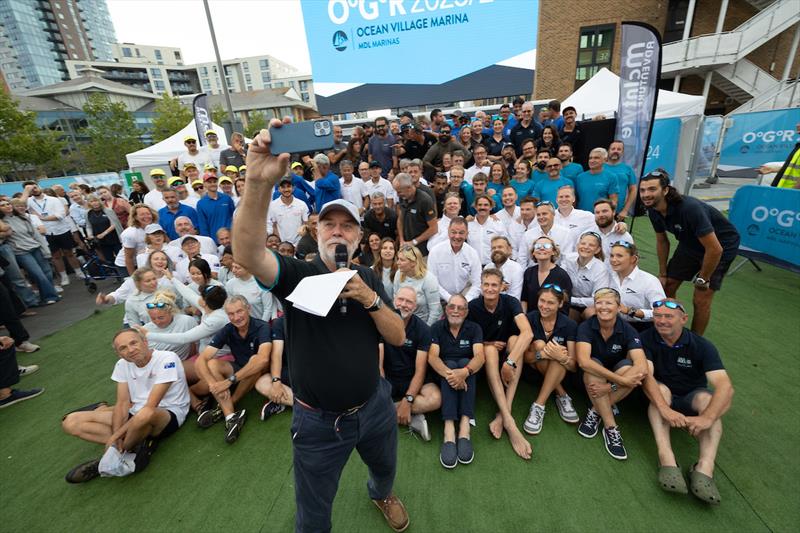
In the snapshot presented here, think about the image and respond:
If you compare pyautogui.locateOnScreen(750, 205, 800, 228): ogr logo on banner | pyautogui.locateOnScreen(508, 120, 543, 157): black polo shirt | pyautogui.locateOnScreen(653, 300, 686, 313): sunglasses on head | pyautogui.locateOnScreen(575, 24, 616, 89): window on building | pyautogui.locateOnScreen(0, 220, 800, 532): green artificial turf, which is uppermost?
pyautogui.locateOnScreen(575, 24, 616, 89): window on building

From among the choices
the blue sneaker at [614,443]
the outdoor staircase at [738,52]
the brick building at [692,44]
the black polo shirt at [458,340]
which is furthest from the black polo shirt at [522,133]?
the brick building at [692,44]

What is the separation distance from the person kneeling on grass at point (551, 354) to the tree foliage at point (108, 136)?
3779 centimetres

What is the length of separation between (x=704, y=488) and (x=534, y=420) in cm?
117

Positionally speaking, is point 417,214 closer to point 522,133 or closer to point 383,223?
point 383,223

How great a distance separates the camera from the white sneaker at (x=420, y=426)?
3086mm

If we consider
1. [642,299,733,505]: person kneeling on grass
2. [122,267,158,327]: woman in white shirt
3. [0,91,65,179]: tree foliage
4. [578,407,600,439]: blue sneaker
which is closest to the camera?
[642,299,733,505]: person kneeling on grass

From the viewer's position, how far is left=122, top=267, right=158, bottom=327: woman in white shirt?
4.12 metres

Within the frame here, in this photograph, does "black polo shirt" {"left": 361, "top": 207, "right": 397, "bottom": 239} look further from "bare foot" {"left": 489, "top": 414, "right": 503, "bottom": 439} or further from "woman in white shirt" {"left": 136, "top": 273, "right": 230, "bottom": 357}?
"bare foot" {"left": 489, "top": 414, "right": 503, "bottom": 439}

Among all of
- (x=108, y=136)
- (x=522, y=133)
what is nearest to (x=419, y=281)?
(x=522, y=133)

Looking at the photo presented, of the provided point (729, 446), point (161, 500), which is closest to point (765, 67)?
point (729, 446)

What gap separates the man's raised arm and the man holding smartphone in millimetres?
19

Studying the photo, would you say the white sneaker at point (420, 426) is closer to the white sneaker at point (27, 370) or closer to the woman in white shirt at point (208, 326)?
the woman in white shirt at point (208, 326)

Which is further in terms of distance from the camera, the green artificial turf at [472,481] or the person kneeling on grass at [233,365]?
the person kneeling on grass at [233,365]

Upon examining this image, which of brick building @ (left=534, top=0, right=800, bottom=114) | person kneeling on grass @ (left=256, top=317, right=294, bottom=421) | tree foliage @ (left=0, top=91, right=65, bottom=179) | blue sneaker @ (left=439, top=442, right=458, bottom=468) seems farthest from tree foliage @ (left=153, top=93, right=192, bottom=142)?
blue sneaker @ (left=439, top=442, right=458, bottom=468)
